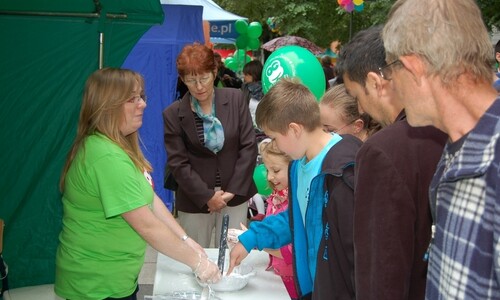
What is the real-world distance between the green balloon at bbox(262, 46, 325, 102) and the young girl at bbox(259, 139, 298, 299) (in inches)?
140

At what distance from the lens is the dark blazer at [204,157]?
3.95 metres

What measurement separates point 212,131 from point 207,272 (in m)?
1.59

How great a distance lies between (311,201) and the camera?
2.14 metres

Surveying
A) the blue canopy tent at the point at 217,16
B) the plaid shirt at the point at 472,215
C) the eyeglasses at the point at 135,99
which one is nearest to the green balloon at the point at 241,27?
the blue canopy tent at the point at 217,16

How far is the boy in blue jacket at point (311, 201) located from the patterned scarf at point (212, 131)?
4.24 feet

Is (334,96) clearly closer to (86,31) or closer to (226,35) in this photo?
(86,31)

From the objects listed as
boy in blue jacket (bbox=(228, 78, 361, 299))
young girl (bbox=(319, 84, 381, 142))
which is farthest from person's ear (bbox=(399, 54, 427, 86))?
young girl (bbox=(319, 84, 381, 142))

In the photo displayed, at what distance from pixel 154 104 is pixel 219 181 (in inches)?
112

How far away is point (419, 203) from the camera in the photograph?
158 centimetres

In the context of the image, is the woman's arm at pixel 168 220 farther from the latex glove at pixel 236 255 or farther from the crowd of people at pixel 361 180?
the latex glove at pixel 236 255

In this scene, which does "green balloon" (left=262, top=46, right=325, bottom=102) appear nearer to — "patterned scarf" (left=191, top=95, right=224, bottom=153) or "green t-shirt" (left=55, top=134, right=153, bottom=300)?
"patterned scarf" (left=191, top=95, right=224, bottom=153)

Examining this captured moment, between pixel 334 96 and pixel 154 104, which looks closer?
pixel 334 96

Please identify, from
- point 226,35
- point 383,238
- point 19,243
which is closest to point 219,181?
point 19,243

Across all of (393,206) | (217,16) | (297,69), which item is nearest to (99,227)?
(393,206)
